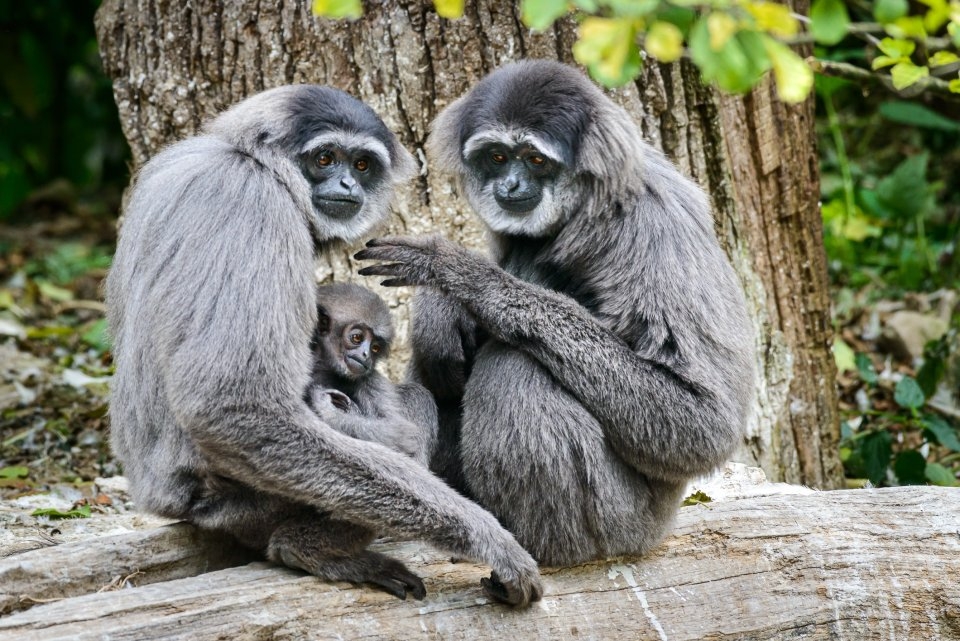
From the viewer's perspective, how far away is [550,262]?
20.5 ft

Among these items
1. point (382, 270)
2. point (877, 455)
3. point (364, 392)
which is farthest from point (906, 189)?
point (364, 392)

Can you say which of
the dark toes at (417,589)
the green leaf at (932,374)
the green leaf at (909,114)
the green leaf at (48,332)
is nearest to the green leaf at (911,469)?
the green leaf at (932,374)

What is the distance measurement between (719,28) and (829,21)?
463 mm

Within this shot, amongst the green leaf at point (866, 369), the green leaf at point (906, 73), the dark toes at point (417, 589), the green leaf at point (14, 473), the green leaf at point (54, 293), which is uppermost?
the green leaf at point (906, 73)

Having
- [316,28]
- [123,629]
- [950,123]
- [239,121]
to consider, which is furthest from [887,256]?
[123,629]

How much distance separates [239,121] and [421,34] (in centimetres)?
254

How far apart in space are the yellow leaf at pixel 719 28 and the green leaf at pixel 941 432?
704 cm

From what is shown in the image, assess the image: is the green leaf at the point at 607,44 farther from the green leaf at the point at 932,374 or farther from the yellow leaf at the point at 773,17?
the green leaf at the point at 932,374

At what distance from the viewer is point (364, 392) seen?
236 inches

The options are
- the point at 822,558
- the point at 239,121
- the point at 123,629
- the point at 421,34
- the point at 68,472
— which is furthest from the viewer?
the point at 68,472

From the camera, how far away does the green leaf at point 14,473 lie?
862 centimetres

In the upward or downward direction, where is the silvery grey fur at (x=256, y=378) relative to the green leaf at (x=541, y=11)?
downward

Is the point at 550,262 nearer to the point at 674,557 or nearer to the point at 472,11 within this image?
the point at 674,557

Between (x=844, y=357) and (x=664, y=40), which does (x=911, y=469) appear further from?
(x=664, y=40)
